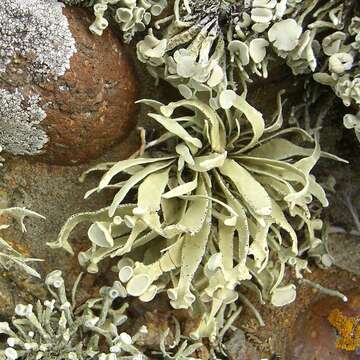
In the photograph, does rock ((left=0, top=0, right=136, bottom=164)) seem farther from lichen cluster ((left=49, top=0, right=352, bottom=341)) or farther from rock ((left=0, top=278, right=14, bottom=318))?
rock ((left=0, top=278, right=14, bottom=318))

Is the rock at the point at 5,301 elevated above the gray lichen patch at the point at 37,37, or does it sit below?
below

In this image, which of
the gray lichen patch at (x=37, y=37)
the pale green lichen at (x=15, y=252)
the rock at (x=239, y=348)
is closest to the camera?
the gray lichen patch at (x=37, y=37)

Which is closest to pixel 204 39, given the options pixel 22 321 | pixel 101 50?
pixel 101 50

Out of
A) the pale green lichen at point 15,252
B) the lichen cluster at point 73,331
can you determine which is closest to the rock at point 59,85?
the pale green lichen at point 15,252

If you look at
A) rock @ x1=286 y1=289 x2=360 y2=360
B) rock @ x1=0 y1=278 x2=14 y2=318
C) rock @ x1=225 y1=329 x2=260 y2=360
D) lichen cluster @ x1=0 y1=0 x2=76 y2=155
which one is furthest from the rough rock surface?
rock @ x1=286 y1=289 x2=360 y2=360

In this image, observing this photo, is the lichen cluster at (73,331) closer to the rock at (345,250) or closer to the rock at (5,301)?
the rock at (5,301)

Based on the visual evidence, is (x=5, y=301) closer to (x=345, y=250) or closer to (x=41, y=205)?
(x=41, y=205)
